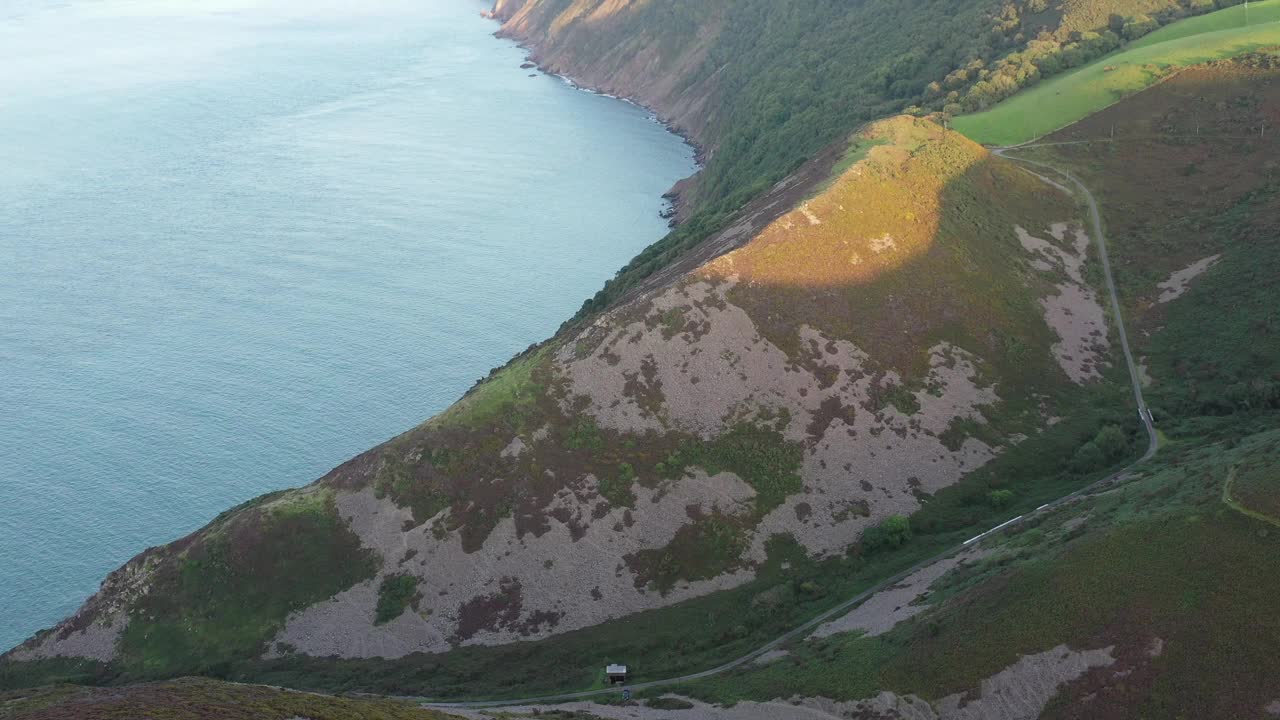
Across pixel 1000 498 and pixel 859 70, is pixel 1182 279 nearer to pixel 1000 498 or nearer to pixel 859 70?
pixel 1000 498

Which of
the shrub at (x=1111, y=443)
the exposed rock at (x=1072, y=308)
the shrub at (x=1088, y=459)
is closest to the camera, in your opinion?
the shrub at (x=1088, y=459)

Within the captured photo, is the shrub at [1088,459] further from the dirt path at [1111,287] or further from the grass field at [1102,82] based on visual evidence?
the grass field at [1102,82]

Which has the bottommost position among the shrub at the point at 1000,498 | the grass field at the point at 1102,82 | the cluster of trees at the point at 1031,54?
the shrub at the point at 1000,498

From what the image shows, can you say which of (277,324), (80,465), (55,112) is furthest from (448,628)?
(55,112)

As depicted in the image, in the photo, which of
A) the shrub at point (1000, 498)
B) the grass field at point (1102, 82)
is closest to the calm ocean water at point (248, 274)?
the grass field at point (1102, 82)

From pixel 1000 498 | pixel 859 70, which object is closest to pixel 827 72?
pixel 859 70

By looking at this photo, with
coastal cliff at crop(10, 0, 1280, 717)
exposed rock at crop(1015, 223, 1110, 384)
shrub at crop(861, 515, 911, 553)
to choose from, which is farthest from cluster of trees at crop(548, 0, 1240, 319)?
shrub at crop(861, 515, 911, 553)

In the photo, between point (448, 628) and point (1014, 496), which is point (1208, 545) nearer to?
point (1014, 496)
